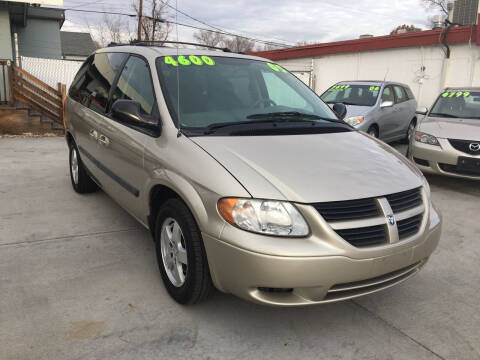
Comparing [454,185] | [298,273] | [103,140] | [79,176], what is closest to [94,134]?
[103,140]

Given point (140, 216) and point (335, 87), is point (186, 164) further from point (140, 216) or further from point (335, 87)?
point (335, 87)

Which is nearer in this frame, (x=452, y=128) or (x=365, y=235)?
(x=365, y=235)

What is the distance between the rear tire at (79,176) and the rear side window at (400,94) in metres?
7.58

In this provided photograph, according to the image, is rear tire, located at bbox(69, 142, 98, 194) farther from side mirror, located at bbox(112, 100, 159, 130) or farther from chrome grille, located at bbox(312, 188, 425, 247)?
chrome grille, located at bbox(312, 188, 425, 247)

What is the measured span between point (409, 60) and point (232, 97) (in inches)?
516

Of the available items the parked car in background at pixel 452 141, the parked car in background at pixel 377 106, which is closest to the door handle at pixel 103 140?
the parked car in background at pixel 452 141

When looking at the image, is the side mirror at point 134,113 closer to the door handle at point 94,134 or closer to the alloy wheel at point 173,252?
the alloy wheel at point 173,252

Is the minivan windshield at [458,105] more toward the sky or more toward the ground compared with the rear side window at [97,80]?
more toward the ground

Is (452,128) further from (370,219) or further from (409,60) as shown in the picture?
(409,60)

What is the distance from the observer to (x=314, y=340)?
2564mm

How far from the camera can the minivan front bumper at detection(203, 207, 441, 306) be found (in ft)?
7.27

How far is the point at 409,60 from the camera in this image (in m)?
14.6

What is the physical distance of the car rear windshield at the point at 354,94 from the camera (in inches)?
363

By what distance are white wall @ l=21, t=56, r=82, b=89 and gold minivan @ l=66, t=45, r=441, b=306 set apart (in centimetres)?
1261
